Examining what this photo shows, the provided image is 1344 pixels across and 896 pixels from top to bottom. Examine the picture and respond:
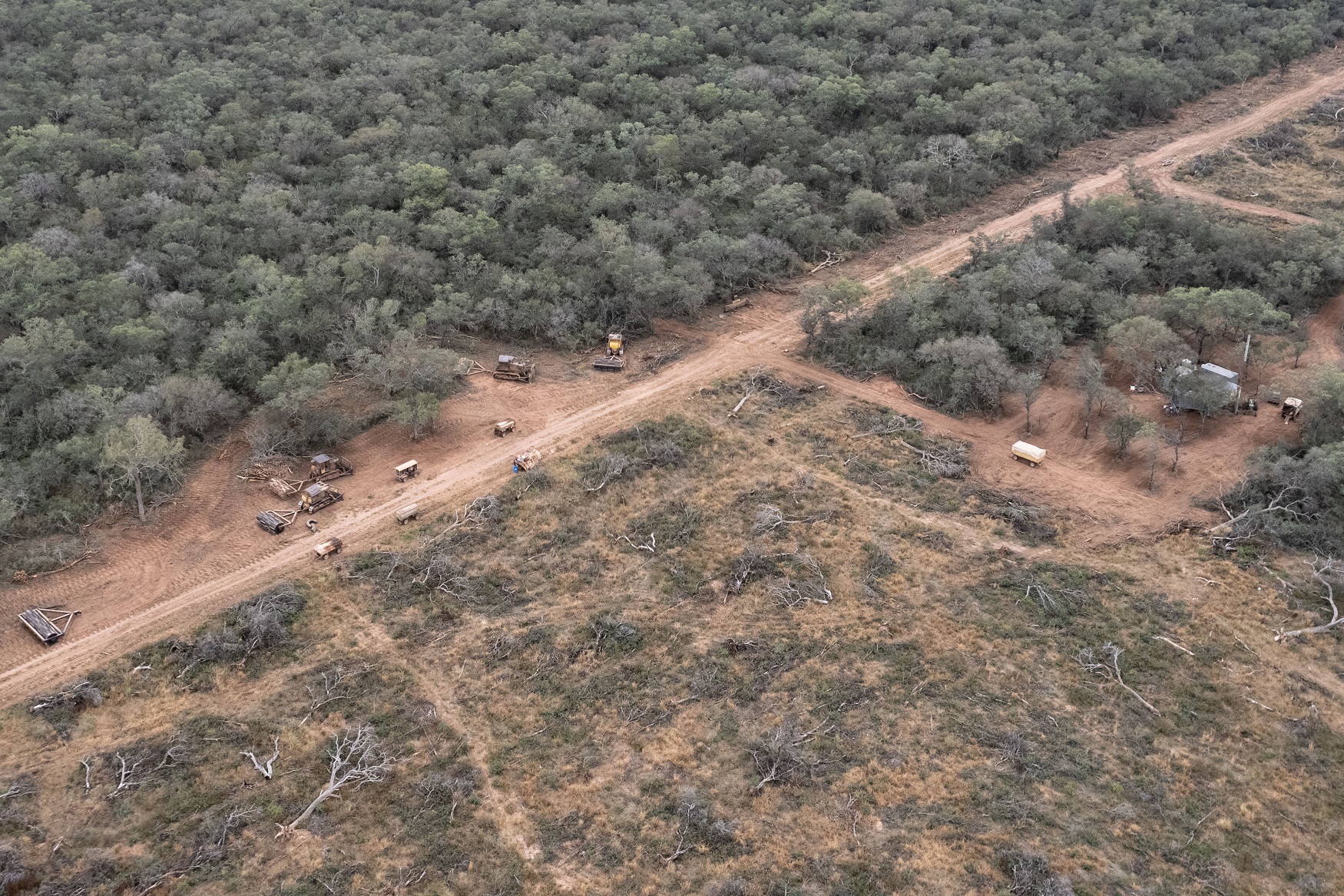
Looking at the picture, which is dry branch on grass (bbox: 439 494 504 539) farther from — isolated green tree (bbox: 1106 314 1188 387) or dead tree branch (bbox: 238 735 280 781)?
isolated green tree (bbox: 1106 314 1188 387)

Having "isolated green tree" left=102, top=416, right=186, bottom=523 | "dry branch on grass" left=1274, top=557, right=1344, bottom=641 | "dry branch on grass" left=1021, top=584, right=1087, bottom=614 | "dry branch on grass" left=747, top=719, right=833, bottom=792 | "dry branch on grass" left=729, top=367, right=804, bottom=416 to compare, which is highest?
"isolated green tree" left=102, top=416, right=186, bottom=523

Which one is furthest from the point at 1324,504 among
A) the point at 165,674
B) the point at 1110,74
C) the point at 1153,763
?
the point at 1110,74

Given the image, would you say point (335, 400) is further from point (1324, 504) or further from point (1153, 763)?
point (1324, 504)

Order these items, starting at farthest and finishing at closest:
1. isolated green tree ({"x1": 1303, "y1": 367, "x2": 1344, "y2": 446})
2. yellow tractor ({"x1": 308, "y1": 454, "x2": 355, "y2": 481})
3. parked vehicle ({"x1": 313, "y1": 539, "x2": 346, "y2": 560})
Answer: yellow tractor ({"x1": 308, "y1": 454, "x2": 355, "y2": 481})
isolated green tree ({"x1": 1303, "y1": 367, "x2": 1344, "y2": 446})
parked vehicle ({"x1": 313, "y1": 539, "x2": 346, "y2": 560})

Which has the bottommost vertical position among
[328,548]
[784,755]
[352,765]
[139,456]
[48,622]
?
[784,755]

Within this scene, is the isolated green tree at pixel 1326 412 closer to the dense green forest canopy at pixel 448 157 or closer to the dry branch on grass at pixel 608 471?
the dense green forest canopy at pixel 448 157

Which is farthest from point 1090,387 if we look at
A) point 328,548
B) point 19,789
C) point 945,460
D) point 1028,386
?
point 19,789

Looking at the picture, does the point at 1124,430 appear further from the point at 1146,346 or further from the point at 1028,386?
the point at 1146,346

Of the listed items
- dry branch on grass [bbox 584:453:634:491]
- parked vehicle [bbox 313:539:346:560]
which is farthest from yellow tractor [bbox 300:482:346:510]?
dry branch on grass [bbox 584:453:634:491]
